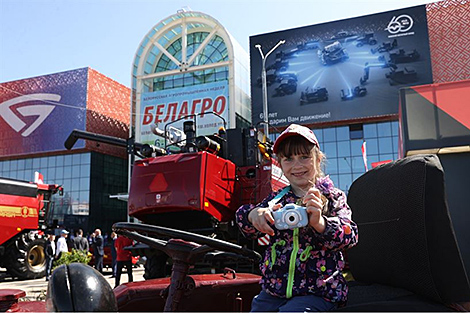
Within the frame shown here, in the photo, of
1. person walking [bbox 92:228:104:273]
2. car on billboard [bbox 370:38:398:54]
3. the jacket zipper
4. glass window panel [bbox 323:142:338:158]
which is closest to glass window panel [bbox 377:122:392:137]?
glass window panel [bbox 323:142:338:158]

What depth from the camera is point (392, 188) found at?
2107 millimetres

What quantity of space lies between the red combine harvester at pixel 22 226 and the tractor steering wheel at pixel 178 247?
11393 millimetres

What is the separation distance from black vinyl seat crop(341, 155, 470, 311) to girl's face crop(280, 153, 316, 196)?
0.45m

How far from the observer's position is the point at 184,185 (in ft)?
24.0

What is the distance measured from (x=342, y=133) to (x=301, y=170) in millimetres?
29685

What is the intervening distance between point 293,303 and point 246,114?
102ft

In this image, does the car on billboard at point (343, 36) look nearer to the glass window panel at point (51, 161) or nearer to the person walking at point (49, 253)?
the person walking at point (49, 253)

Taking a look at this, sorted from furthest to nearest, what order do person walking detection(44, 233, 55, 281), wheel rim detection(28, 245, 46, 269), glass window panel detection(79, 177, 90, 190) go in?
1. glass window panel detection(79, 177, 90, 190)
2. wheel rim detection(28, 245, 46, 269)
3. person walking detection(44, 233, 55, 281)

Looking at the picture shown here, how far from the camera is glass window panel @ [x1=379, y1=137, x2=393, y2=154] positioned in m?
29.5

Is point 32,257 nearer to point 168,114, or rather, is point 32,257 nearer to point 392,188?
point 392,188

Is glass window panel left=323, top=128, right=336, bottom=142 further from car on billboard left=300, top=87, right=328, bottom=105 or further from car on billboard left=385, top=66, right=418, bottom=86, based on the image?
car on billboard left=385, top=66, right=418, bottom=86

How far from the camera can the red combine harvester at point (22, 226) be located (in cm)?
1189

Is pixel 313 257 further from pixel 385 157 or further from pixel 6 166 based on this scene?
pixel 6 166

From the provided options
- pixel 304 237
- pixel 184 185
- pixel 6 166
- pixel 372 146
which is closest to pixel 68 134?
pixel 6 166
